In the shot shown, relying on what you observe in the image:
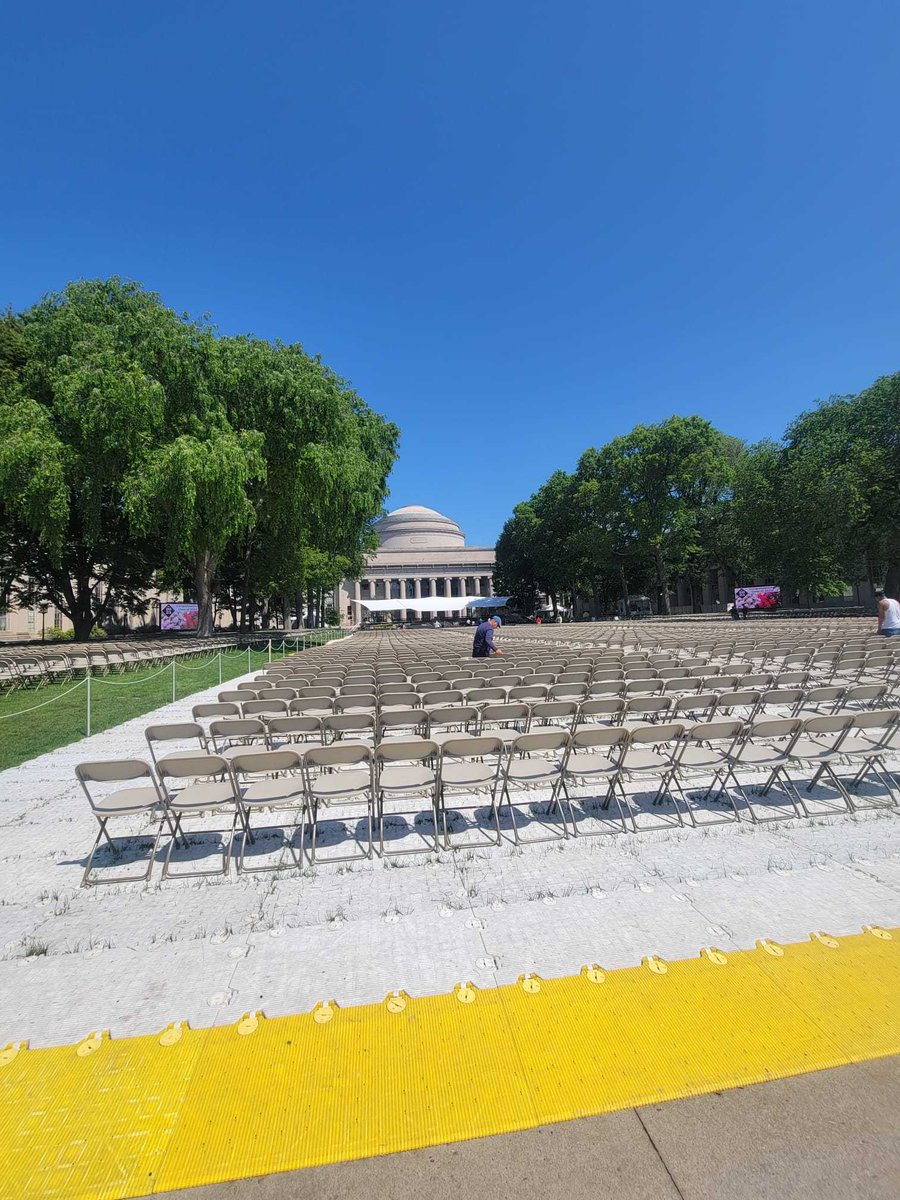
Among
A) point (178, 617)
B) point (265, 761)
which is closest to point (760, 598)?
point (178, 617)

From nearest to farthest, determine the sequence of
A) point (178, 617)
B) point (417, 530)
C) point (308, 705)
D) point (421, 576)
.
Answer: point (308, 705), point (178, 617), point (421, 576), point (417, 530)

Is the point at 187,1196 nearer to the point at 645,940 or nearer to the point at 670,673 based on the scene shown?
the point at 645,940

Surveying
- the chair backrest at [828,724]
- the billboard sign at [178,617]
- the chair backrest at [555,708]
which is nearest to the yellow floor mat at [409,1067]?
the chair backrest at [828,724]

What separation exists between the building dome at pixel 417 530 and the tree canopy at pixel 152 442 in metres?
79.5

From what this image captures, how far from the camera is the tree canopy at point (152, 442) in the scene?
21.2m

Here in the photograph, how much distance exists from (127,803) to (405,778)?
2.16 meters

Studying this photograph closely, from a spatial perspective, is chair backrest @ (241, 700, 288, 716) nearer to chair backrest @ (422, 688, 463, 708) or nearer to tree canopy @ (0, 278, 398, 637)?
chair backrest @ (422, 688, 463, 708)

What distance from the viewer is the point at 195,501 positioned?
22.4 meters

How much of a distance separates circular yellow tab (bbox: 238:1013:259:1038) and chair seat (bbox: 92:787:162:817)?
7.37ft

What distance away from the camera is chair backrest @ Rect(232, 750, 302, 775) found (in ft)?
14.2

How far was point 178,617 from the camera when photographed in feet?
114

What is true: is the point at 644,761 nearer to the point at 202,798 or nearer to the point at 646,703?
the point at 646,703

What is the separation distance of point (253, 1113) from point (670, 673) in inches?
332

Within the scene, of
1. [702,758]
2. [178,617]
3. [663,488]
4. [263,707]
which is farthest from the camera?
[663,488]
